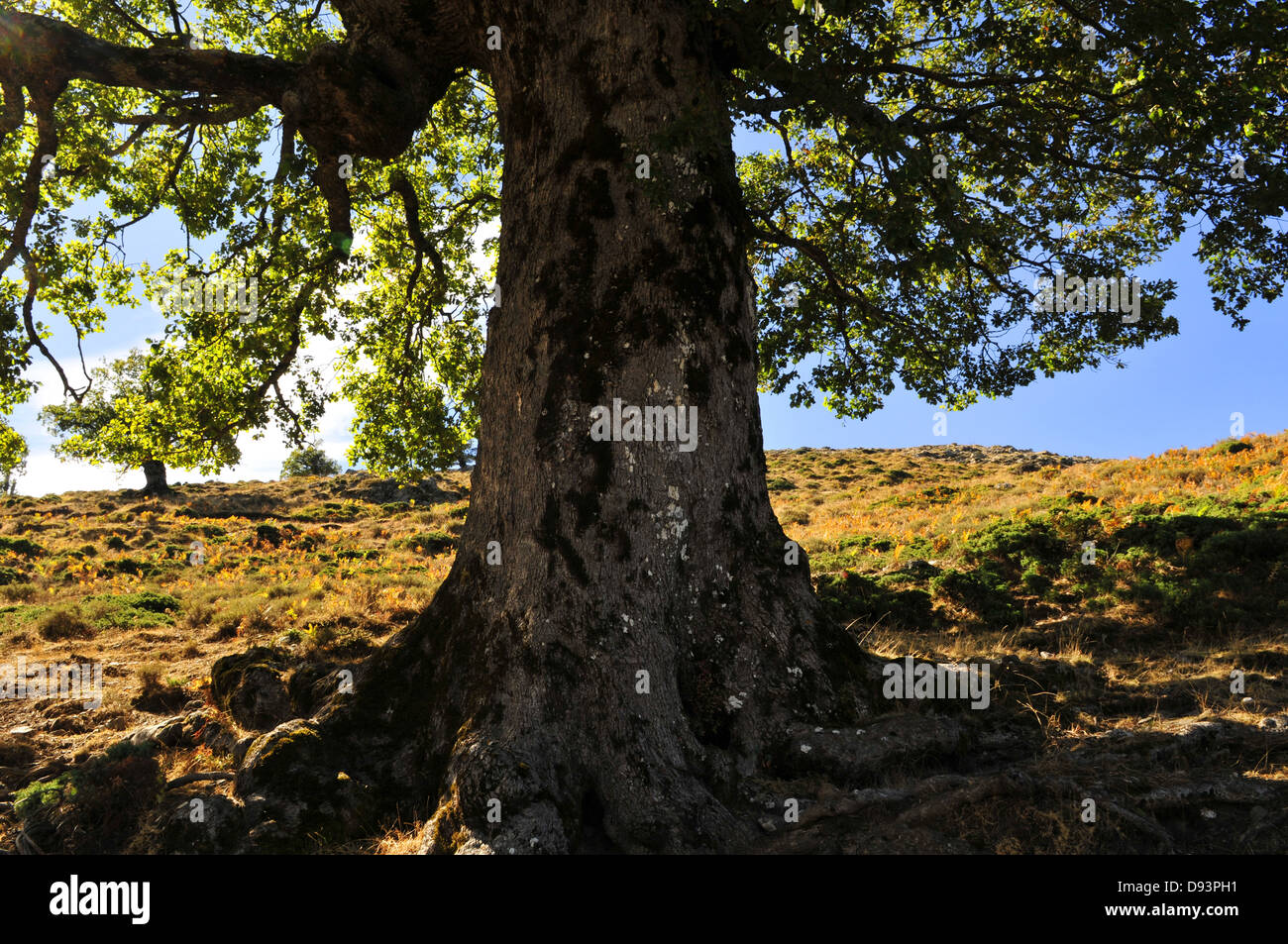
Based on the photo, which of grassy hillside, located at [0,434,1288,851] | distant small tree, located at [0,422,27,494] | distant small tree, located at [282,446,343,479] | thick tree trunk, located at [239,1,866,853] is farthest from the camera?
distant small tree, located at [282,446,343,479]

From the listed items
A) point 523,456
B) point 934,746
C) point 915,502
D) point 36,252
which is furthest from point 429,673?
point 915,502

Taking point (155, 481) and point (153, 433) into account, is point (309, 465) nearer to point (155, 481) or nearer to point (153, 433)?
point (155, 481)

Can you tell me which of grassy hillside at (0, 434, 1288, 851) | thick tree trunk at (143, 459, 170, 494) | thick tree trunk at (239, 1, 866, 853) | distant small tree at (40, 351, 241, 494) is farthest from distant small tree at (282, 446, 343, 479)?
thick tree trunk at (239, 1, 866, 853)

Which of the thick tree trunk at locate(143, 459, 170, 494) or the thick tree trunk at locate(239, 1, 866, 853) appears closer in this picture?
the thick tree trunk at locate(239, 1, 866, 853)

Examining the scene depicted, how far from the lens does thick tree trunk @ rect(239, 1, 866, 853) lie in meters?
5.19

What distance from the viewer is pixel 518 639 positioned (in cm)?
562

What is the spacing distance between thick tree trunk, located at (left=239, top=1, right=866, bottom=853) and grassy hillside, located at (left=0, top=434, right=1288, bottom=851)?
68 cm

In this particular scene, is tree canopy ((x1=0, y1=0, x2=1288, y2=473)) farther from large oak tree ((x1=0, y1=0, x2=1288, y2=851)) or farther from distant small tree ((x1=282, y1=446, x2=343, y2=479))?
distant small tree ((x1=282, y1=446, x2=343, y2=479))

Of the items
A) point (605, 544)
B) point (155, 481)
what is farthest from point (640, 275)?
point (155, 481)

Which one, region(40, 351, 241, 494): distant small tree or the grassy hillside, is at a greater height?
region(40, 351, 241, 494): distant small tree

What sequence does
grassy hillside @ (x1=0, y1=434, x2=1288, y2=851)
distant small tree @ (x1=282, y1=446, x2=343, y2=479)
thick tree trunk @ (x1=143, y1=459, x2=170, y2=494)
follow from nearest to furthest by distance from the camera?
Result: grassy hillside @ (x1=0, y1=434, x2=1288, y2=851), thick tree trunk @ (x1=143, y1=459, x2=170, y2=494), distant small tree @ (x1=282, y1=446, x2=343, y2=479)

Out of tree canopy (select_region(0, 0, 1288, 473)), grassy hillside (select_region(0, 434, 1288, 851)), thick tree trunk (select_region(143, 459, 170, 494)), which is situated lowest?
grassy hillside (select_region(0, 434, 1288, 851))

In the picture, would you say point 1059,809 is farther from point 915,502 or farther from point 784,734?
point 915,502

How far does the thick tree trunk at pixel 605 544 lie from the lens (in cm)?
519
